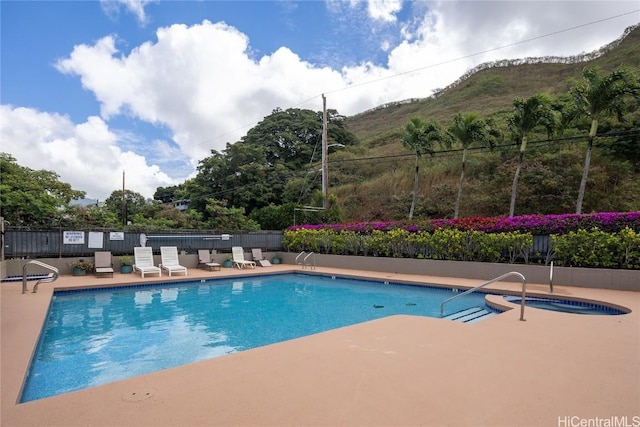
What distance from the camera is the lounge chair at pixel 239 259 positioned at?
1432 cm

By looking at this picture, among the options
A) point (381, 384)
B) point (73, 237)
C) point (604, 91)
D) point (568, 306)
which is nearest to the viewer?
point (381, 384)

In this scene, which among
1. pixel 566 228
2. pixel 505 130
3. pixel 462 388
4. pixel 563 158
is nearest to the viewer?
pixel 462 388

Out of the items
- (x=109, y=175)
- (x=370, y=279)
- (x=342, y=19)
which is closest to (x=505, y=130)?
(x=342, y=19)

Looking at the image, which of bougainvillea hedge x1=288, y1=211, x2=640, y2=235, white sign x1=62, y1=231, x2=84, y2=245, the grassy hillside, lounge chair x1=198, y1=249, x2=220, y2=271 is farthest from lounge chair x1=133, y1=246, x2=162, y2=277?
the grassy hillside

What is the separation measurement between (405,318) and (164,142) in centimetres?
2343

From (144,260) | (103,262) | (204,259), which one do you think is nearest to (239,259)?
(204,259)

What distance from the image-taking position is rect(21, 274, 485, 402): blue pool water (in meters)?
4.59

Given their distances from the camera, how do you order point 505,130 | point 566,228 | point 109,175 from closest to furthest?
point 566,228 < point 505,130 < point 109,175

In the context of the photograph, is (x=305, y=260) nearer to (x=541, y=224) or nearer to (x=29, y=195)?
(x=541, y=224)

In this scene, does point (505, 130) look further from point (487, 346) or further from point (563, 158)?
point (487, 346)

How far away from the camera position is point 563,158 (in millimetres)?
16281

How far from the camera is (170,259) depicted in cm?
1246

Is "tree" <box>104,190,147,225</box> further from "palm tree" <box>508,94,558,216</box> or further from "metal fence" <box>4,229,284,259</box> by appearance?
"palm tree" <box>508,94,558,216</box>

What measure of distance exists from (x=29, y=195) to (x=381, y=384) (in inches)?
647
